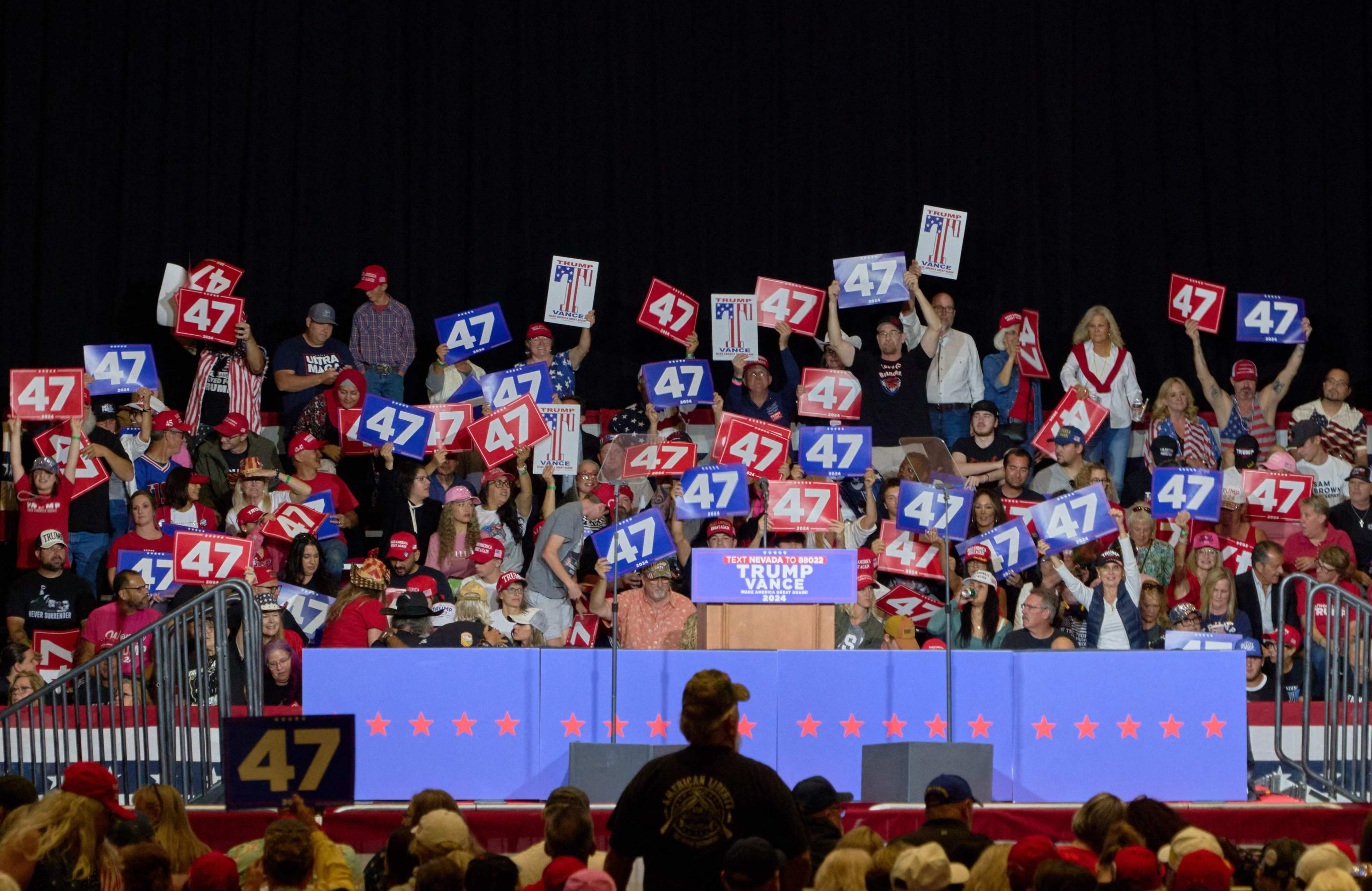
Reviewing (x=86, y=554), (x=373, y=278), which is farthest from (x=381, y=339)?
(x=86, y=554)

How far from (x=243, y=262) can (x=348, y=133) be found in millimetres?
1687

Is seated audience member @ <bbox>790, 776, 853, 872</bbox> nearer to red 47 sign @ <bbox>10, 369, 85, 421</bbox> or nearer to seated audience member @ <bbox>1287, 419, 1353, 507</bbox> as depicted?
seated audience member @ <bbox>1287, 419, 1353, 507</bbox>

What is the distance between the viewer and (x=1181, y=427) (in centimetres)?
1401

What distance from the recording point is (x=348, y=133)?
17469 millimetres

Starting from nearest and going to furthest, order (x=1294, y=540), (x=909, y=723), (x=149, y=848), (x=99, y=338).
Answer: (x=149, y=848), (x=909, y=723), (x=1294, y=540), (x=99, y=338)

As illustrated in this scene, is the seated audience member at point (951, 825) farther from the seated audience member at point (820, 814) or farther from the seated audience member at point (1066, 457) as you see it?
the seated audience member at point (1066, 457)

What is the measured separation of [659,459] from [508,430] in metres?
1.55

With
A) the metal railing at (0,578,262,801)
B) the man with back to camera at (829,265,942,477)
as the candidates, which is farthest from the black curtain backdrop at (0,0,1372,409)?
the metal railing at (0,578,262,801)

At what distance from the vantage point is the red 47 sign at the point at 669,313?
51.3 feet

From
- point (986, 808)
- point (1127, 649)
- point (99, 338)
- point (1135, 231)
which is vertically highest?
point (1135, 231)

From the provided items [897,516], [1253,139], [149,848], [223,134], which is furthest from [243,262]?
[149,848]

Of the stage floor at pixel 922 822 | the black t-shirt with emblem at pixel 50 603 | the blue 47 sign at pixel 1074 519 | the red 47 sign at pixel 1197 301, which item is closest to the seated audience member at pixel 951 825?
the stage floor at pixel 922 822

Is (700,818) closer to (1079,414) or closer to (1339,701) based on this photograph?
(1339,701)

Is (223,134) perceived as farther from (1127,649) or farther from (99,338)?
(1127,649)
